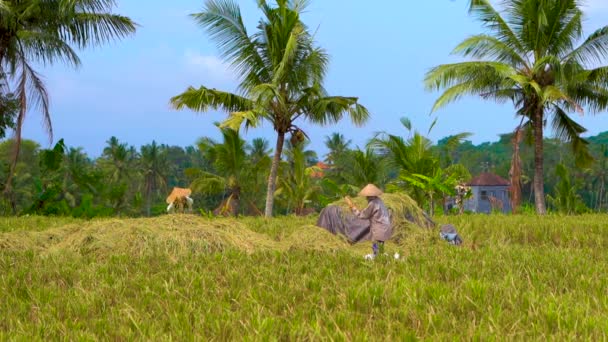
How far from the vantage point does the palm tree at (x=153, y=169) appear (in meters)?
61.2

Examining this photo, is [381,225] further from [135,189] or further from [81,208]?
[135,189]

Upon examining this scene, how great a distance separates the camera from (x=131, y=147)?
216 ft

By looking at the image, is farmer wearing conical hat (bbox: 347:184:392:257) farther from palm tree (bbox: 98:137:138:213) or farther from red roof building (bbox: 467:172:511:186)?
red roof building (bbox: 467:172:511:186)

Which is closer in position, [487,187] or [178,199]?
[178,199]

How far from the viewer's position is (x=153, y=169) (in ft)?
202

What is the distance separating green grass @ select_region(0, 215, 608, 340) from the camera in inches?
141

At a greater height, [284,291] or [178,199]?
[178,199]

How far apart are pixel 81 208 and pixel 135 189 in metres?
46.4

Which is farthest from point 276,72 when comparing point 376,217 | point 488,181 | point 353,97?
point 488,181

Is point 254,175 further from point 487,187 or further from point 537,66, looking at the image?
point 487,187

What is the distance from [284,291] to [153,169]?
5862 cm

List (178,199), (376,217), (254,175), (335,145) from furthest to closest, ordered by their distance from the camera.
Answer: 1. (335,145)
2. (254,175)
3. (178,199)
4. (376,217)

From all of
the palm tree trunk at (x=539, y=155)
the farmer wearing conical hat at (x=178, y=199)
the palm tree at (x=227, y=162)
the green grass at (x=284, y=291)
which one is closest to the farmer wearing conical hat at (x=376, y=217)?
the green grass at (x=284, y=291)

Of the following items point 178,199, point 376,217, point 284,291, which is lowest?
point 284,291
